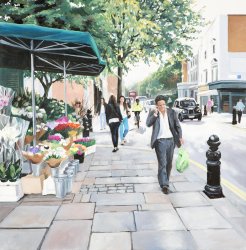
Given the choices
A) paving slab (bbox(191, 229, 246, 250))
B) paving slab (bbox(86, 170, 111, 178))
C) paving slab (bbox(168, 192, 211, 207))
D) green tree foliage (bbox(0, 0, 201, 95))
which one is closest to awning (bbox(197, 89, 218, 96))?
green tree foliage (bbox(0, 0, 201, 95))

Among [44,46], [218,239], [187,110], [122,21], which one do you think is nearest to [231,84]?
[187,110]

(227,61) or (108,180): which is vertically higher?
(227,61)

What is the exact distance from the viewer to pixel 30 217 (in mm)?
5086

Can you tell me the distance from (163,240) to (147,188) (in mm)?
2501

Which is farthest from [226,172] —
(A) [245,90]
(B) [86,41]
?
(A) [245,90]

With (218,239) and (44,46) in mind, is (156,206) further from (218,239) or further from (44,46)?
(44,46)

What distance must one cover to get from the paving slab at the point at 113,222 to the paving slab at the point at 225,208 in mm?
1289

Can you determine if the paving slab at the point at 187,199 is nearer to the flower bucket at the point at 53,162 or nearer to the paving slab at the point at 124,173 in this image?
the paving slab at the point at 124,173

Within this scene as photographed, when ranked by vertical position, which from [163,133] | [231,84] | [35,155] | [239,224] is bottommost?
[239,224]

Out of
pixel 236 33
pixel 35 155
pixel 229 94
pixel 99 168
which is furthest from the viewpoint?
pixel 236 33

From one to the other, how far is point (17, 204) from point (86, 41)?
8.83ft

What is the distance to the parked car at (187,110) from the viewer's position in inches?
1047

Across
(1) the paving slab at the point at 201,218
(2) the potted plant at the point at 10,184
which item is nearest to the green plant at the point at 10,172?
(2) the potted plant at the point at 10,184

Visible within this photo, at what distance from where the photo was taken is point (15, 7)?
10.3 meters
